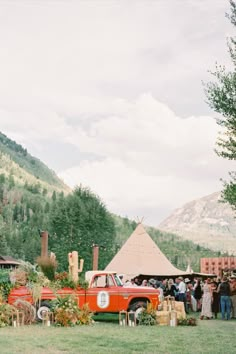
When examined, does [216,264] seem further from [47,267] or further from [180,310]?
[47,267]

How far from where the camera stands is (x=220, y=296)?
2448cm

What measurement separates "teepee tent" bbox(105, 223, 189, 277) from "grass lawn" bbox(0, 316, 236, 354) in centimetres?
1776

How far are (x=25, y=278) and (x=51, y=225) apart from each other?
42398 millimetres

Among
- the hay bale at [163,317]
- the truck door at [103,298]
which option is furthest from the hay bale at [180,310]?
the truck door at [103,298]

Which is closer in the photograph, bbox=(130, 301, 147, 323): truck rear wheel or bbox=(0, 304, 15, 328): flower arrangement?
bbox=(0, 304, 15, 328): flower arrangement

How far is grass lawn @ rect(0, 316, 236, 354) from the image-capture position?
1325 centimetres

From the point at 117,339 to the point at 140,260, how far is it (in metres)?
22.6

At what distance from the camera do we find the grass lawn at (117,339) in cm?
1325

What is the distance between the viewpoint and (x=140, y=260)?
125 feet

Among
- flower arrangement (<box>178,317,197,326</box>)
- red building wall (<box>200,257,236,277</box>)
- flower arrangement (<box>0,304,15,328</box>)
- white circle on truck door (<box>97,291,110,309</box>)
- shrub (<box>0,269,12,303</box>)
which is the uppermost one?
red building wall (<box>200,257,236,277</box>)

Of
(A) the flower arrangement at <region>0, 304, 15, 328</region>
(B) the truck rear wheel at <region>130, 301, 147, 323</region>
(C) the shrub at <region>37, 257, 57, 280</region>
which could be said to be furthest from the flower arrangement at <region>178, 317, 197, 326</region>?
(A) the flower arrangement at <region>0, 304, 15, 328</region>

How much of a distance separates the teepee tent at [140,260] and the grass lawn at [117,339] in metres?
17.8

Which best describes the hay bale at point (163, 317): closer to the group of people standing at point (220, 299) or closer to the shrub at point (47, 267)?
the shrub at point (47, 267)

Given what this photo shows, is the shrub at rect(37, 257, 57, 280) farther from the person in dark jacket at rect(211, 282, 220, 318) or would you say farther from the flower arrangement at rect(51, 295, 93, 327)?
the person in dark jacket at rect(211, 282, 220, 318)
